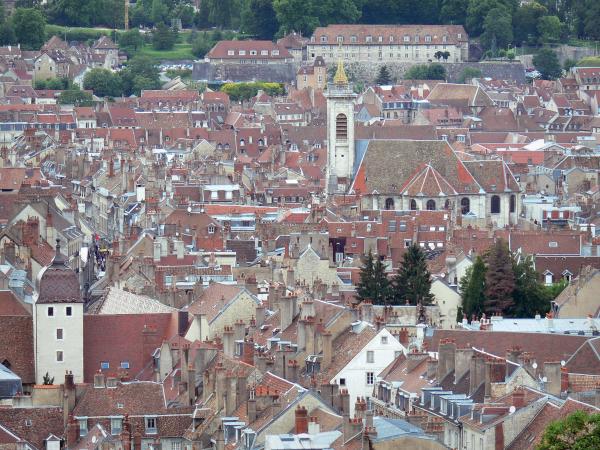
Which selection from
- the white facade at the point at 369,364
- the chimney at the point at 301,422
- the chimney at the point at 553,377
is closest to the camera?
the chimney at the point at 301,422

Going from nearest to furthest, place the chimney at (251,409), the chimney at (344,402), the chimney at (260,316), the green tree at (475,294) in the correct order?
the chimney at (251,409), the chimney at (344,402), the chimney at (260,316), the green tree at (475,294)

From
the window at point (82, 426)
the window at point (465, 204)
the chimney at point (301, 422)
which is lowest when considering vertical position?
the window at point (465, 204)

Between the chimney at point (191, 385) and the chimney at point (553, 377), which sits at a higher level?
the chimney at point (553, 377)

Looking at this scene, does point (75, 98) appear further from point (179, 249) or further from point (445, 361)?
point (445, 361)

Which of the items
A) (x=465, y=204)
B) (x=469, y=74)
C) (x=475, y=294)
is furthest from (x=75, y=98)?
(x=475, y=294)

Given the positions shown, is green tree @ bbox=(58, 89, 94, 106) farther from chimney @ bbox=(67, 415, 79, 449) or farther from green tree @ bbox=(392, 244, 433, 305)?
chimney @ bbox=(67, 415, 79, 449)

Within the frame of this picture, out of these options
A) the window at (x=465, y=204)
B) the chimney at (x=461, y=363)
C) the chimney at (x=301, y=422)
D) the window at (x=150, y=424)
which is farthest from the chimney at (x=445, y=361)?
the window at (x=465, y=204)

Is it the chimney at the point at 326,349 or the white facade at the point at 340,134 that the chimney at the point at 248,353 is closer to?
the chimney at the point at 326,349

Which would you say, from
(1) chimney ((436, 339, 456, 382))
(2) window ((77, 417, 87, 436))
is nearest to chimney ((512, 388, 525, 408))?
(1) chimney ((436, 339, 456, 382))
